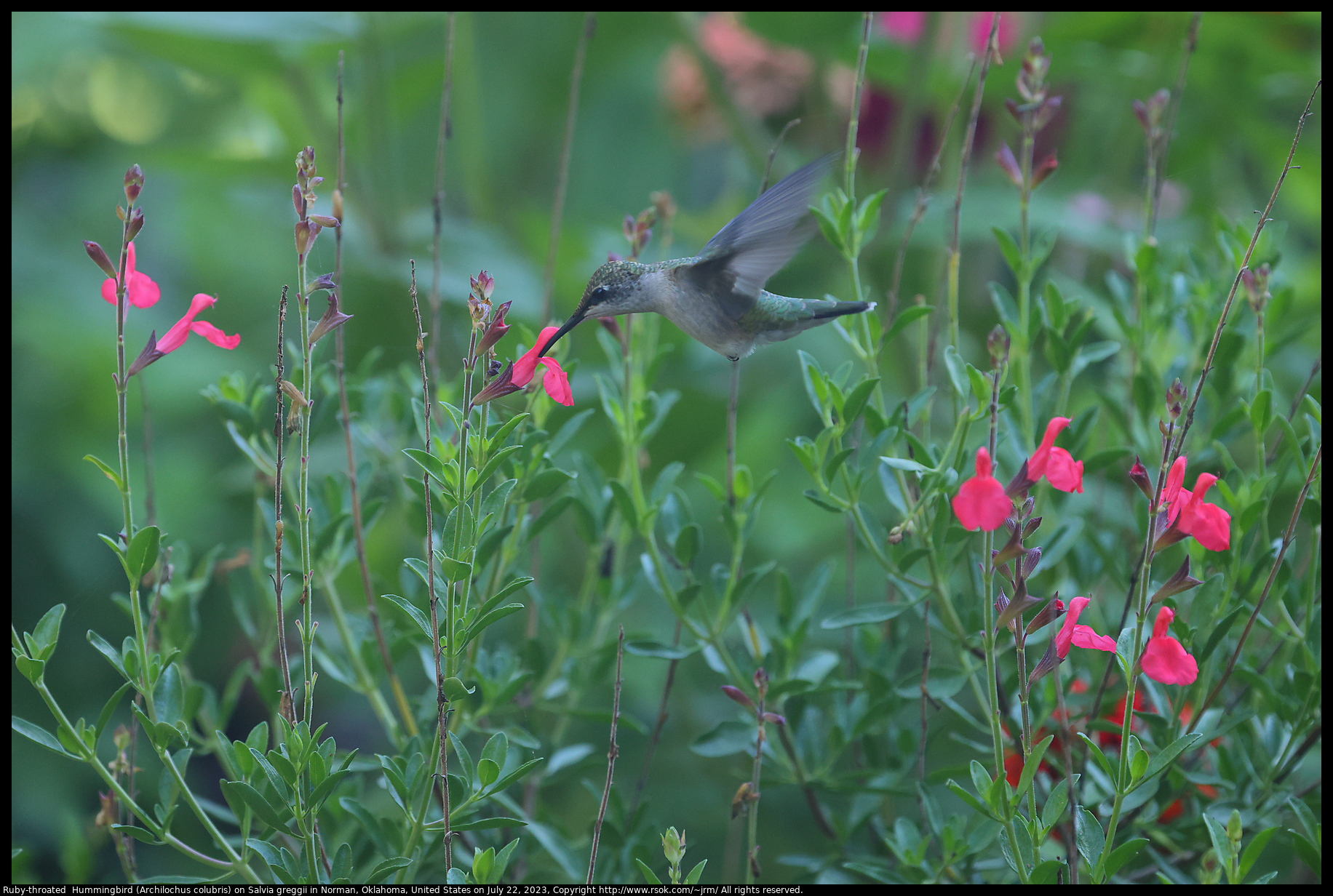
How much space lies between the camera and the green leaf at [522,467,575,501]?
0.52 m

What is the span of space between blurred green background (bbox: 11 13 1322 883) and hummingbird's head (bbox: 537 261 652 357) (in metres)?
0.45

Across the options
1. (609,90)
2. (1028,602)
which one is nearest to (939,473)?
(1028,602)

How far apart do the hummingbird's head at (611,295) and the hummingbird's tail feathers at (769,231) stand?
4 centimetres

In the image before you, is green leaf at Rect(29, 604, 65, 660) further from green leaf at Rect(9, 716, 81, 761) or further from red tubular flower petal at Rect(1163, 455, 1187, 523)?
red tubular flower petal at Rect(1163, 455, 1187, 523)

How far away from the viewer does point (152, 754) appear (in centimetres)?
107

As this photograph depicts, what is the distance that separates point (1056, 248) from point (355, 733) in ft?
3.97

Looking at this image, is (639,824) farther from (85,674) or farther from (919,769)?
(85,674)

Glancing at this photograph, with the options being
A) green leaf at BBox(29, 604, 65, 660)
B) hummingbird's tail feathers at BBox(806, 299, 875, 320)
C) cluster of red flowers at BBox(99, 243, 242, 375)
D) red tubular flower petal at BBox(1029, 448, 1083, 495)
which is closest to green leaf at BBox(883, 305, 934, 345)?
hummingbird's tail feathers at BBox(806, 299, 875, 320)

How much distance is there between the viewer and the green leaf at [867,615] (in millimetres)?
528

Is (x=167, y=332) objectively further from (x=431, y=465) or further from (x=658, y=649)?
(x=658, y=649)

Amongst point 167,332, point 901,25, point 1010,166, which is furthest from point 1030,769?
point 901,25

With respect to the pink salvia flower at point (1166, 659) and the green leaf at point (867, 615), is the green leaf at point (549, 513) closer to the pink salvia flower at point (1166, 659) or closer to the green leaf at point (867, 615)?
the green leaf at point (867, 615)

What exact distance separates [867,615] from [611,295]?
0.74ft

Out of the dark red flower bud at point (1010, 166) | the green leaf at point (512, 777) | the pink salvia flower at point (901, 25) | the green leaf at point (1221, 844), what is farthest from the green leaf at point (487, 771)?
the pink salvia flower at point (901, 25)
